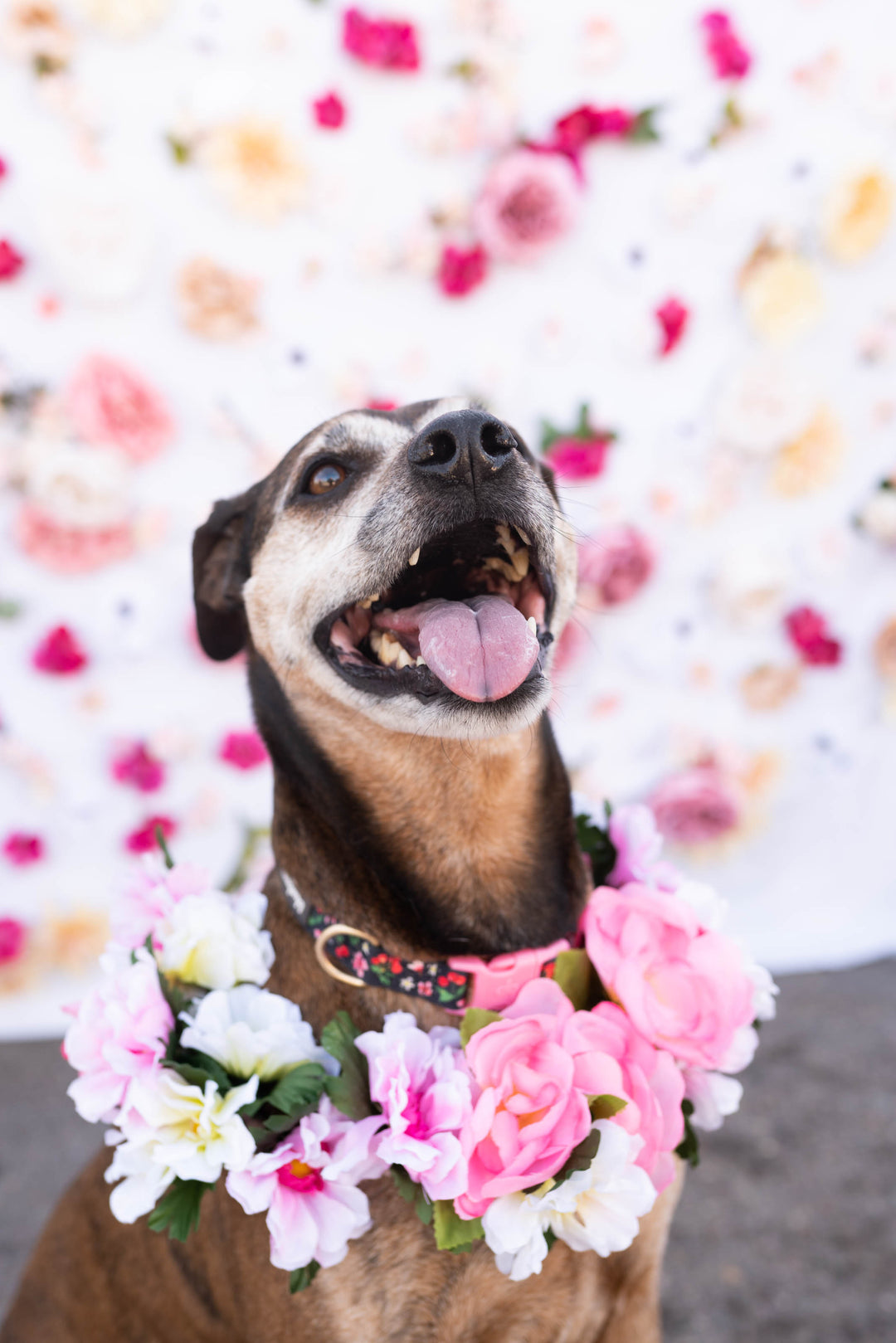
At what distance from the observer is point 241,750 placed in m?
4.18

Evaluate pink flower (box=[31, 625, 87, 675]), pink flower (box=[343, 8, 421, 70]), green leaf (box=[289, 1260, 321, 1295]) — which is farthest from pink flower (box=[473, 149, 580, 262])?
green leaf (box=[289, 1260, 321, 1295])

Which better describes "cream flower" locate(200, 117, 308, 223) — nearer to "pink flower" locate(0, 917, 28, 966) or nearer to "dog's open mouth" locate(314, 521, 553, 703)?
"dog's open mouth" locate(314, 521, 553, 703)

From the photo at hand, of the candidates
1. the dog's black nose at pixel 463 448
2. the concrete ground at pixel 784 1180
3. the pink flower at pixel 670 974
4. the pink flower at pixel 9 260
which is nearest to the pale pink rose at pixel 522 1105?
the pink flower at pixel 670 974

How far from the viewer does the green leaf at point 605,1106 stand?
1.61 metres

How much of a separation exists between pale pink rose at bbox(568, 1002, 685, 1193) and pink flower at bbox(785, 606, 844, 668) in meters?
3.04

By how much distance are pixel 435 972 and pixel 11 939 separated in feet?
10.0

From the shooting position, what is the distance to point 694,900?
2.02 meters

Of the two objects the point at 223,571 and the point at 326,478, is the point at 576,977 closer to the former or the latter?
the point at 326,478

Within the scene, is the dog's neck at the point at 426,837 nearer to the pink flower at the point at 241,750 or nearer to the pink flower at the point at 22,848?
the pink flower at the point at 241,750

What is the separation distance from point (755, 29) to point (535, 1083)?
4104mm

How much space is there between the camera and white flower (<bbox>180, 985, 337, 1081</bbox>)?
5.42 ft

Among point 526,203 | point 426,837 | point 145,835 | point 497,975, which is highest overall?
point 526,203

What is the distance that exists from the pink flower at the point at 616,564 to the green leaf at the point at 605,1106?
108 inches

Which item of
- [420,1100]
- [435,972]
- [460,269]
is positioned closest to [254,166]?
[460,269]
